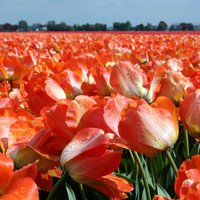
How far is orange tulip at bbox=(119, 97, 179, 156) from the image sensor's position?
2.05ft

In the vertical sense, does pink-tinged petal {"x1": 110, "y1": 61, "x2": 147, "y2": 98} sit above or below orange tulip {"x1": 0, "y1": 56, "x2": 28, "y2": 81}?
above

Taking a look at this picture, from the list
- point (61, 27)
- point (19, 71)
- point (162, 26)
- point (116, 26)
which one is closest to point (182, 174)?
point (19, 71)

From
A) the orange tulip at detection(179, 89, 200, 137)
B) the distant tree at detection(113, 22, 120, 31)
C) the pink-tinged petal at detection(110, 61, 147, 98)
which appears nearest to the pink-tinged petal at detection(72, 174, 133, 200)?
the orange tulip at detection(179, 89, 200, 137)

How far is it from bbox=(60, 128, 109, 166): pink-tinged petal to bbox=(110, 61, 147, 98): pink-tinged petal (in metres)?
0.40

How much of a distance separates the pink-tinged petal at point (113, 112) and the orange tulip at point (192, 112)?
0.15 meters

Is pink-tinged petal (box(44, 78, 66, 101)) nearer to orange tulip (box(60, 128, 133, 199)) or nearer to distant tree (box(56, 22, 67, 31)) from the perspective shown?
orange tulip (box(60, 128, 133, 199))

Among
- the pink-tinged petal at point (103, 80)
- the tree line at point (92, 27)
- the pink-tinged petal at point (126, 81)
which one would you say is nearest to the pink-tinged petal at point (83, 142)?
the pink-tinged petal at point (126, 81)

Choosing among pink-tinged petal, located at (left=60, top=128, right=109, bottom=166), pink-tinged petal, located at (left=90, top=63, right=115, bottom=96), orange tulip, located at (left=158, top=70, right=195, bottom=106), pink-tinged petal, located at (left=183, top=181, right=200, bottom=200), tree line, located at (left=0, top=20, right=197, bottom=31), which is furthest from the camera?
tree line, located at (left=0, top=20, right=197, bottom=31)

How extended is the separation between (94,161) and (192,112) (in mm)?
277

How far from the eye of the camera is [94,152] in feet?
1.97

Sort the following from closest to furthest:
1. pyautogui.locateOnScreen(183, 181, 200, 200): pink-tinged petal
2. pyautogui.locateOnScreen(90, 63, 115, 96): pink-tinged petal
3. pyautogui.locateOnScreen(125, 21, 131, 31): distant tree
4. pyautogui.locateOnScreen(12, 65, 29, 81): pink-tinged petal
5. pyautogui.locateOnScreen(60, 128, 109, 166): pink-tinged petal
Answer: pyautogui.locateOnScreen(183, 181, 200, 200): pink-tinged petal, pyautogui.locateOnScreen(60, 128, 109, 166): pink-tinged petal, pyautogui.locateOnScreen(90, 63, 115, 96): pink-tinged petal, pyautogui.locateOnScreen(12, 65, 29, 81): pink-tinged petal, pyautogui.locateOnScreen(125, 21, 131, 31): distant tree

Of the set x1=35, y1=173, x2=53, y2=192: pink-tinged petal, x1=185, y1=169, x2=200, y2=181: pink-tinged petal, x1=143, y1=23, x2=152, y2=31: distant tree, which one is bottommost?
x1=143, y1=23, x2=152, y2=31: distant tree

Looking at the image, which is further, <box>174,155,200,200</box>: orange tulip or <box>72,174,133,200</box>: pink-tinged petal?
<box>72,174,133,200</box>: pink-tinged petal

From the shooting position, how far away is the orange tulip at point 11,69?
1.65 metres
